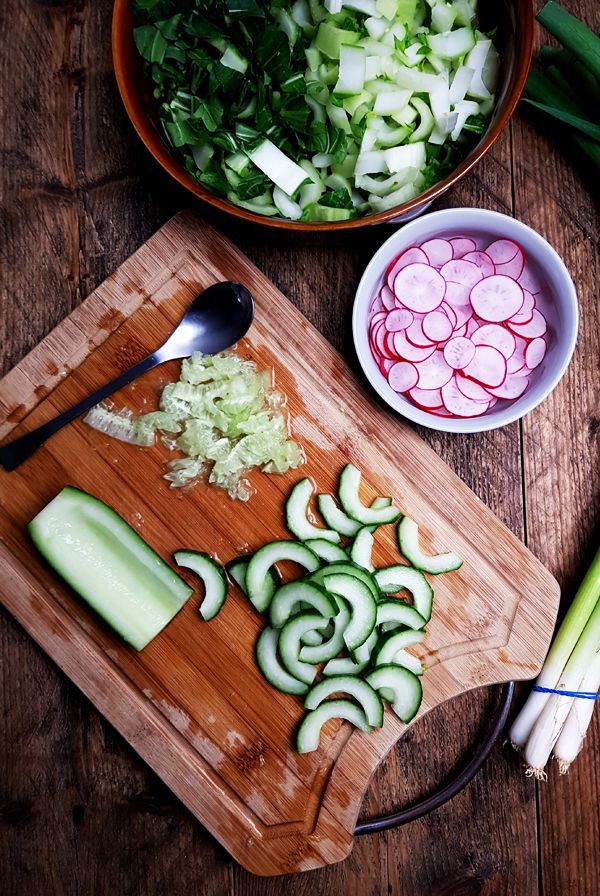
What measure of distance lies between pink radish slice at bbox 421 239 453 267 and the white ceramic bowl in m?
0.03

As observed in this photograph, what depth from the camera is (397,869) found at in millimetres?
2324

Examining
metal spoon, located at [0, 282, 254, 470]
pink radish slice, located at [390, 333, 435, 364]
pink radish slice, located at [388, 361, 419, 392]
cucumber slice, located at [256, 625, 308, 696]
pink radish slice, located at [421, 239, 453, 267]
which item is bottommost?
cucumber slice, located at [256, 625, 308, 696]

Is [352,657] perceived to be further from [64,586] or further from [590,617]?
[64,586]

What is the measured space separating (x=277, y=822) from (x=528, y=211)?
2121 millimetres

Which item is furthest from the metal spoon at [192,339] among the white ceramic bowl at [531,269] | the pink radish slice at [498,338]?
the pink radish slice at [498,338]

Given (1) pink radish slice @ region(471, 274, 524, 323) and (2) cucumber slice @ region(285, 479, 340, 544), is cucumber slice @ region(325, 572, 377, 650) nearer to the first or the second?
(2) cucumber slice @ region(285, 479, 340, 544)

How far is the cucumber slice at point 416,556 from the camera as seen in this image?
221cm

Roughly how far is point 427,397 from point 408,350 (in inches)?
6.0

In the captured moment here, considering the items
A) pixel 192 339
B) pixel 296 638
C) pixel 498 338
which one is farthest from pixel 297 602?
pixel 498 338

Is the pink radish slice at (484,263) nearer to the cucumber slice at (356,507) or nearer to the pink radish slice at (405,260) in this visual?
the pink radish slice at (405,260)

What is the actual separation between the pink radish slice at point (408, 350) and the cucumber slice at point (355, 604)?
681 millimetres

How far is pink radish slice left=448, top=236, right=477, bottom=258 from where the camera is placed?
86.7 inches

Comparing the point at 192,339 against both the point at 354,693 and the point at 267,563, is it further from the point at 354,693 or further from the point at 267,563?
the point at 354,693

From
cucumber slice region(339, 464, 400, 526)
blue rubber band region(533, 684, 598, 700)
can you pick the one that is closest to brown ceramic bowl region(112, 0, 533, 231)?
cucumber slice region(339, 464, 400, 526)
